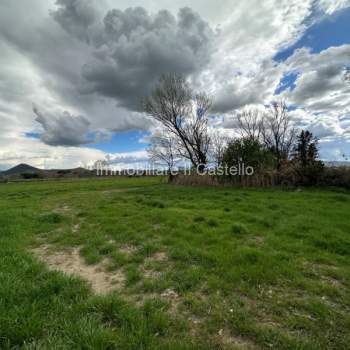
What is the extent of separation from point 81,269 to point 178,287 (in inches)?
66.6

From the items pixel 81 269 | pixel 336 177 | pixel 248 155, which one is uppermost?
pixel 248 155

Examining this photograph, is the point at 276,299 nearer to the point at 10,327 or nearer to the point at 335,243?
the point at 335,243

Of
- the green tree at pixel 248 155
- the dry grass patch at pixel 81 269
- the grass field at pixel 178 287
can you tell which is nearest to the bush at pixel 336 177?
the green tree at pixel 248 155

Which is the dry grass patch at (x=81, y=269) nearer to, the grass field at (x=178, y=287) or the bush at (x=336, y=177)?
the grass field at (x=178, y=287)

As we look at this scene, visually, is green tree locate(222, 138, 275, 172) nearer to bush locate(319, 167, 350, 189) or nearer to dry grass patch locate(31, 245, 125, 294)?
bush locate(319, 167, 350, 189)

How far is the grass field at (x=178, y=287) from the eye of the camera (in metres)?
1.87

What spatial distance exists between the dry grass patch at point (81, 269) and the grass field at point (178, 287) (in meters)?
0.02

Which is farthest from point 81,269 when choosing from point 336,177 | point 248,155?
point 336,177

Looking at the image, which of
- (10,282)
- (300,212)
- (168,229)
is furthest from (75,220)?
(300,212)

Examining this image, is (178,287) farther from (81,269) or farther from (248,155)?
(248,155)

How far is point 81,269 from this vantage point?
3.28 metres

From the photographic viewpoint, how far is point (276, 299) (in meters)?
2.44

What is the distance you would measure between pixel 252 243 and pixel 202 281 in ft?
5.80

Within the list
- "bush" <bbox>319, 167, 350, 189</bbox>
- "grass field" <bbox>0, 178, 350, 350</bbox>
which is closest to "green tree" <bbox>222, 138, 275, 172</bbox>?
"bush" <bbox>319, 167, 350, 189</bbox>
